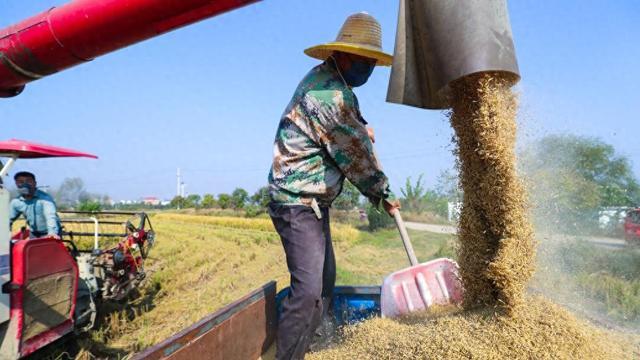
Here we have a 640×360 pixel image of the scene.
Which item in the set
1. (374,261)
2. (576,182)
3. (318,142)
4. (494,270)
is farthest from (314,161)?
(374,261)

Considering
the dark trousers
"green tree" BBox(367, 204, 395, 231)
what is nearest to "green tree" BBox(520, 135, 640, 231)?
the dark trousers

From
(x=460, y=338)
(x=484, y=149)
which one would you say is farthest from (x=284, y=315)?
(x=484, y=149)

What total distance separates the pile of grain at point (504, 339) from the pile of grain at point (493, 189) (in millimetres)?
106

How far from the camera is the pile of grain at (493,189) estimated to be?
1738 mm

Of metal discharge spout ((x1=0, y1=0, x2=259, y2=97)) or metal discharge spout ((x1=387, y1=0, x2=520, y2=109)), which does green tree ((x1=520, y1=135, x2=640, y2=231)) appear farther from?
metal discharge spout ((x1=0, y1=0, x2=259, y2=97))

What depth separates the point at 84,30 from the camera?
1404 mm

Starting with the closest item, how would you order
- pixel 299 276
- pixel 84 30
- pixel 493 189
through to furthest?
1. pixel 84 30
2. pixel 493 189
3. pixel 299 276

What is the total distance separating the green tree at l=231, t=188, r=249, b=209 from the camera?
36969 millimetres

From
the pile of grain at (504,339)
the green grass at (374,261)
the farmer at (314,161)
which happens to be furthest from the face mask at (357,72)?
the green grass at (374,261)

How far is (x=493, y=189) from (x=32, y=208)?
16.5 feet

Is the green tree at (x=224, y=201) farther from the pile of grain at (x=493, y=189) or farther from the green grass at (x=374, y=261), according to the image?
the pile of grain at (x=493, y=189)

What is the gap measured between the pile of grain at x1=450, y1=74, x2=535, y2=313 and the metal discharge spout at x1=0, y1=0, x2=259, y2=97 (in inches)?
41.1

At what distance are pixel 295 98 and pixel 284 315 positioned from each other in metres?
1.19

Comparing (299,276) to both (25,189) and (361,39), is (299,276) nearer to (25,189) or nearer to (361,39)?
(361,39)
